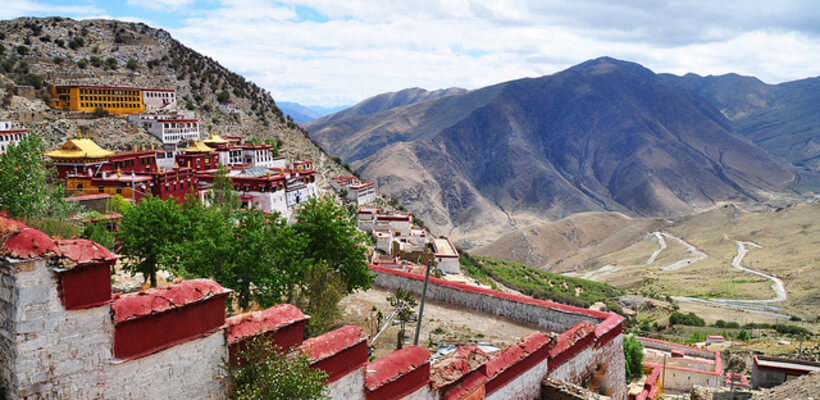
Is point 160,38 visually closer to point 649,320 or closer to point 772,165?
point 649,320

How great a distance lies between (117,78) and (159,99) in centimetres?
1305

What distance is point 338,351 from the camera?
280 inches

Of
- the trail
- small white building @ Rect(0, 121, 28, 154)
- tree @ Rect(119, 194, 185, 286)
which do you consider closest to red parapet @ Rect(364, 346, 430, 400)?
tree @ Rect(119, 194, 185, 286)

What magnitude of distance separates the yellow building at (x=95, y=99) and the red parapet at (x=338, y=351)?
75.6 meters

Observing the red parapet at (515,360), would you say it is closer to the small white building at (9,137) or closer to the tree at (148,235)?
the tree at (148,235)

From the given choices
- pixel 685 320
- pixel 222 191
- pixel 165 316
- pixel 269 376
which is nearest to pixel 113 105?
pixel 222 191

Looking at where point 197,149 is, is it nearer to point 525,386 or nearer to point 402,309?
point 402,309

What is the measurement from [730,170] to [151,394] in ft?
690

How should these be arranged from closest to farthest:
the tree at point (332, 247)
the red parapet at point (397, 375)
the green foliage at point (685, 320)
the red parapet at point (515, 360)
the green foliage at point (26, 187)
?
1. the red parapet at point (397, 375)
2. the red parapet at point (515, 360)
3. the tree at point (332, 247)
4. the green foliage at point (26, 187)
5. the green foliage at point (685, 320)

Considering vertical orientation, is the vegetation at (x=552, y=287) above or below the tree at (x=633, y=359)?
below

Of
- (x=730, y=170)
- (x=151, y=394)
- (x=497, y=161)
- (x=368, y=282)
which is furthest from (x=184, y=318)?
(x=730, y=170)

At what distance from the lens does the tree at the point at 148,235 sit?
17.9 m

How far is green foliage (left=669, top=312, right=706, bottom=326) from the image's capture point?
150ft

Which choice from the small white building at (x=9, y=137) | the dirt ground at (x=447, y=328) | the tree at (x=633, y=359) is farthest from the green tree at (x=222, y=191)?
the tree at (x=633, y=359)
